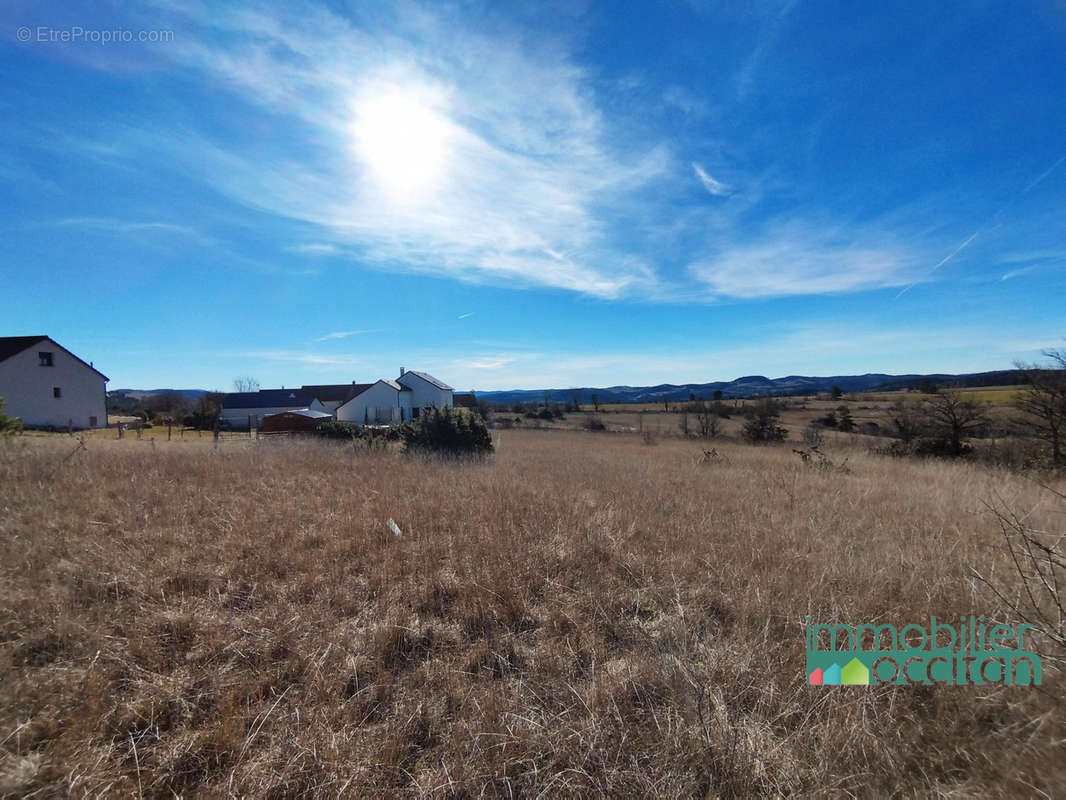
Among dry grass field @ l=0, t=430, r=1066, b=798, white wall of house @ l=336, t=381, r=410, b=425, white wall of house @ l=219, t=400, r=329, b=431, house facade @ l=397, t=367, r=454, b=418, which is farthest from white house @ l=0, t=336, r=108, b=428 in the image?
dry grass field @ l=0, t=430, r=1066, b=798

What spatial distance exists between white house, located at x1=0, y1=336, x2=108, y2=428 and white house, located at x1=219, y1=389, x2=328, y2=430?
50.3ft

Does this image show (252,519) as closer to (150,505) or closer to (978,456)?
(150,505)

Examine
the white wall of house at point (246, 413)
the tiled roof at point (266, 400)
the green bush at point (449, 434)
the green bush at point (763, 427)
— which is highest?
the tiled roof at point (266, 400)

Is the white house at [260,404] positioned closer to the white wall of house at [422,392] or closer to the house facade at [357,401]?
the house facade at [357,401]

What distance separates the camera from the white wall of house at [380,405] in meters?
47.1

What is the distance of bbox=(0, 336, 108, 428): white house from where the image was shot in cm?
3144

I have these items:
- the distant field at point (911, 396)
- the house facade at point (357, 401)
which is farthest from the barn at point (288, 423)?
the distant field at point (911, 396)

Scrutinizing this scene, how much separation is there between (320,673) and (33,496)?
6.12m

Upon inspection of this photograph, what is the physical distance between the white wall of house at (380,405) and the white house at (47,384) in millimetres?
21359

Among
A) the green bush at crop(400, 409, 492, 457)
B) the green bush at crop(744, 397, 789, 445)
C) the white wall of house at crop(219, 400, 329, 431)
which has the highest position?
the white wall of house at crop(219, 400, 329, 431)

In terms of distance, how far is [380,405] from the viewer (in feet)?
157

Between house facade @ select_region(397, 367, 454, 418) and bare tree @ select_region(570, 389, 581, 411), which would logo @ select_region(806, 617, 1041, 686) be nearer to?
house facade @ select_region(397, 367, 454, 418)

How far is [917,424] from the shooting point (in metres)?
19.6

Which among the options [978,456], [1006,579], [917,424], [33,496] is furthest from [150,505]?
[917,424]
